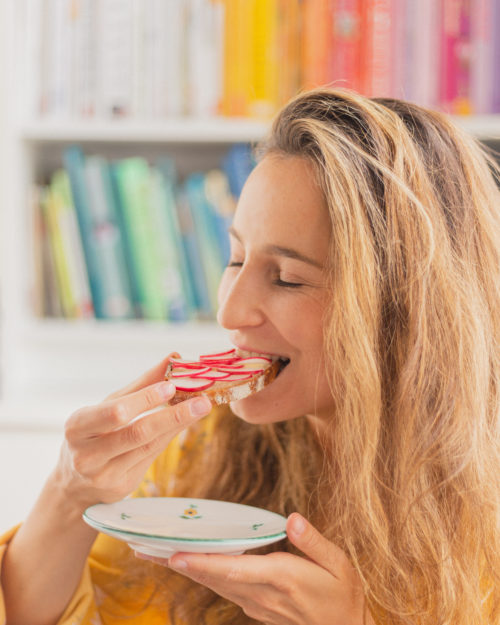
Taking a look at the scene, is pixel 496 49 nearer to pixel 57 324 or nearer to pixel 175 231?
pixel 175 231

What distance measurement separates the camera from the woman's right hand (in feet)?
2.97

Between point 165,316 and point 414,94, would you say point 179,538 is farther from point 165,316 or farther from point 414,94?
point 414,94

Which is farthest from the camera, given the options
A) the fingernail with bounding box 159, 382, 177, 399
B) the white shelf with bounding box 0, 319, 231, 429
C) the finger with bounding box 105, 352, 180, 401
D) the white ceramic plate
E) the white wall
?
the white shelf with bounding box 0, 319, 231, 429

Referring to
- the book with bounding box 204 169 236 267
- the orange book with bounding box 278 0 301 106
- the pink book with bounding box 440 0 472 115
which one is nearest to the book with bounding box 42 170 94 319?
the book with bounding box 204 169 236 267

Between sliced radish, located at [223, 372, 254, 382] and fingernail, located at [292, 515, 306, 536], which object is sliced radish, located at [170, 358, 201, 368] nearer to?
sliced radish, located at [223, 372, 254, 382]

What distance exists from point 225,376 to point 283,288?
0.15 metres

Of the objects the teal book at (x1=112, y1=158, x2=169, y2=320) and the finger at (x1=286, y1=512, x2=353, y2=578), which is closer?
the finger at (x1=286, y1=512, x2=353, y2=578)

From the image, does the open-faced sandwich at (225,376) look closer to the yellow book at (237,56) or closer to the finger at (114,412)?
the finger at (114,412)

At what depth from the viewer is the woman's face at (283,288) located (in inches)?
41.2

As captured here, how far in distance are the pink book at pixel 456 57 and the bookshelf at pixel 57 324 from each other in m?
0.05

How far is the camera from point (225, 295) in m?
1.13

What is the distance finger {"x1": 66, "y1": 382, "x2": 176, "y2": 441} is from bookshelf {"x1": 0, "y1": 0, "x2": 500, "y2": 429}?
841 mm

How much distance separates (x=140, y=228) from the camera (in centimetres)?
187

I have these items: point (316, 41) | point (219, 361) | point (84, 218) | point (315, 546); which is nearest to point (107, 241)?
point (84, 218)
